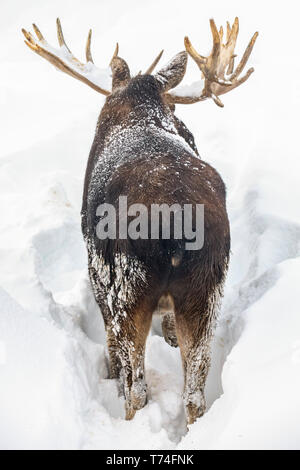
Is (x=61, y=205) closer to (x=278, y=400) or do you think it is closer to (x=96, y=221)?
(x=96, y=221)

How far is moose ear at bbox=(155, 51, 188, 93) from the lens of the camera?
3.44 metres

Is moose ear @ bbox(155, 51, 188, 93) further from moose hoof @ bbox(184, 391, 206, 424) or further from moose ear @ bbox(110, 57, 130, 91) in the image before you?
moose hoof @ bbox(184, 391, 206, 424)

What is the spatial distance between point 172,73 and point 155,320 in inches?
76.4

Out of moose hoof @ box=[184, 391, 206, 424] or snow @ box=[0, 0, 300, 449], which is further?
moose hoof @ box=[184, 391, 206, 424]

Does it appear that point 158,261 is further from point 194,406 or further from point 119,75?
point 119,75

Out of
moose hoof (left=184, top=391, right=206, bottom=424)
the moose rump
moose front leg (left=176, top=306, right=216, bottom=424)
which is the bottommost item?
moose hoof (left=184, top=391, right=206, bottom=424)

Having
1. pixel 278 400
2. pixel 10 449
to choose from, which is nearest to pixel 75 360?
pixel 10 449

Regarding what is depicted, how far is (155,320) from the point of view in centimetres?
342

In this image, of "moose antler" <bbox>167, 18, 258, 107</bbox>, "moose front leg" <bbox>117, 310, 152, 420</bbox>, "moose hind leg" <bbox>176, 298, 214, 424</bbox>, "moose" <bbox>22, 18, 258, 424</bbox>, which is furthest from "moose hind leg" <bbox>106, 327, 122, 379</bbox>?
"moose antler" <bbox>167, 18, 258, 107</bbox>

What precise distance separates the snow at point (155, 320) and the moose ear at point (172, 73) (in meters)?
0.13

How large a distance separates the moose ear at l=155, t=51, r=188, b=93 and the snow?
0.13 m

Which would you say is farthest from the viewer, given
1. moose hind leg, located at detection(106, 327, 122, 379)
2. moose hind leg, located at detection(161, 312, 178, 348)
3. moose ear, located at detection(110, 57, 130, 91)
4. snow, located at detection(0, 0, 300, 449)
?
moose ear, located at detection(110, 57, 130, 91)

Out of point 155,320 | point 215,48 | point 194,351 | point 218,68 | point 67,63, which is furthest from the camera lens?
point 67,63

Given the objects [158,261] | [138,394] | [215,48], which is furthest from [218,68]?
[138,394]
